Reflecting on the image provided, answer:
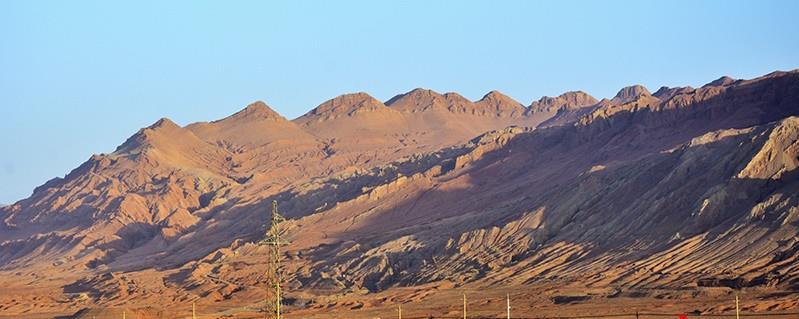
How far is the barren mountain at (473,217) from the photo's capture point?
8331 centimetres

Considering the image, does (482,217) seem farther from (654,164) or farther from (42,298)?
(42,298)

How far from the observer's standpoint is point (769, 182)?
8744 centimetres

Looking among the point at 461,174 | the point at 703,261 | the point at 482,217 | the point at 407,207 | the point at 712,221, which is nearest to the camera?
the point at 703,261

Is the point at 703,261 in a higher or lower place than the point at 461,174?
lower

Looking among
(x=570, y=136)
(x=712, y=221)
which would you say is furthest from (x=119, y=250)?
(x=712, y=221)

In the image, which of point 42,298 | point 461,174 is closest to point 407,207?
point 461,174

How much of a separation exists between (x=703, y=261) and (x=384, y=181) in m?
65.4

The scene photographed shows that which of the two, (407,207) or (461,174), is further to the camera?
(461,174)

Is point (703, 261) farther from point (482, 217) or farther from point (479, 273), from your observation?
point (482, 217)

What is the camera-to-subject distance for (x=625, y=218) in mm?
93750

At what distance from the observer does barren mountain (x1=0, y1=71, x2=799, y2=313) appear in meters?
83.3

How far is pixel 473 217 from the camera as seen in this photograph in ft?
366

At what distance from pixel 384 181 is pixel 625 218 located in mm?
51181

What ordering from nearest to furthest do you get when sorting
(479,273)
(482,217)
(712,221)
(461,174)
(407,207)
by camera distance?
1. (712,221)
2. (479,273)
3. (482,217)
4. (407,207)
5. (461,174)
